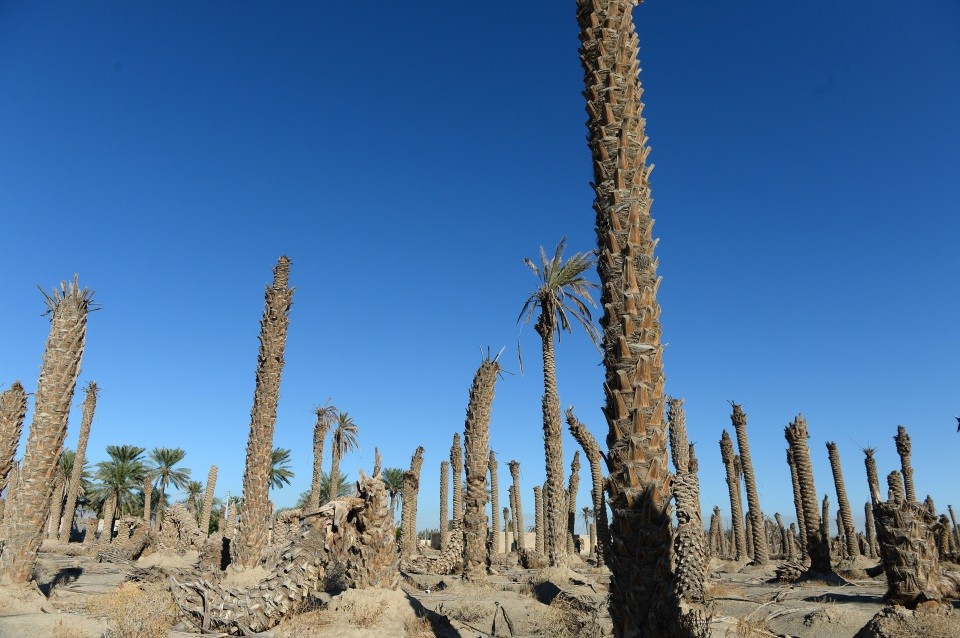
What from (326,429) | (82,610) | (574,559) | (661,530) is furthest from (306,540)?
(326,429)

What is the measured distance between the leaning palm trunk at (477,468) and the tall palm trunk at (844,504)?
71.6ft

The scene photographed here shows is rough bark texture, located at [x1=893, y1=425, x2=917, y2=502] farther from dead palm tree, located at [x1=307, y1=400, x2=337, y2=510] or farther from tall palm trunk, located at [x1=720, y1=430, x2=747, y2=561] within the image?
dead palm tree, located at [x1=307, y1=400, x2=337, y2=510]

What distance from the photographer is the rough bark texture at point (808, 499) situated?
2058 cm

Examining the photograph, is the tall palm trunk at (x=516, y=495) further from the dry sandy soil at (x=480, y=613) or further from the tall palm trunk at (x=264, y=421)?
the tall palm trunk at (x=264, y=421)

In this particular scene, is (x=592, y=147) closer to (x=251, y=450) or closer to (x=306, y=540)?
(x=306, y=540)

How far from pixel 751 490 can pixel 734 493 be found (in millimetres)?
5623

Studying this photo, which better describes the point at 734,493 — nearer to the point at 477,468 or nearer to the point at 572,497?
the point at 572,497

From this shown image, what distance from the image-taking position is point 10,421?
47.1ft

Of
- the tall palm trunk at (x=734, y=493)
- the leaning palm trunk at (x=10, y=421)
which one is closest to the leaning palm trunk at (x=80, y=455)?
the leaning palm trunk at (x=10, y=421)

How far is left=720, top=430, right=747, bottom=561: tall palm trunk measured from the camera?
35.8 metres

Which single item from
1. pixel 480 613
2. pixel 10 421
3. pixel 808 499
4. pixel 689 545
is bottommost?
pixel 480 613

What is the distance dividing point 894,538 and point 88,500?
6546cm

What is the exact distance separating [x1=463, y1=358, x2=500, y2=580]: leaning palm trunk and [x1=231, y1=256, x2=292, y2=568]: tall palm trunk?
570cm

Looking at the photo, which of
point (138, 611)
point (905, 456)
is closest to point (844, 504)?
point (905, 456)
